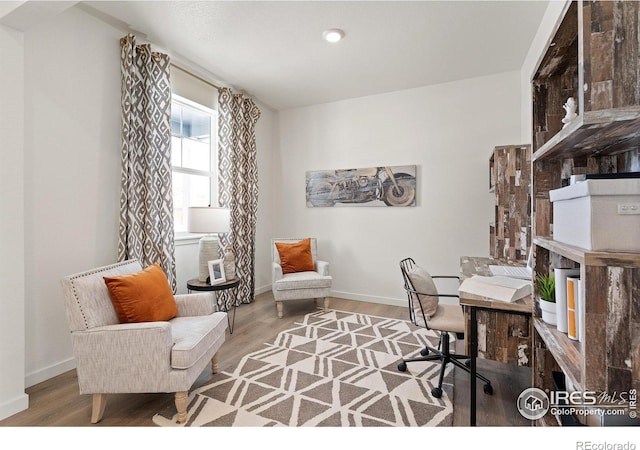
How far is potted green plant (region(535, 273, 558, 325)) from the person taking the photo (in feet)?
3.84

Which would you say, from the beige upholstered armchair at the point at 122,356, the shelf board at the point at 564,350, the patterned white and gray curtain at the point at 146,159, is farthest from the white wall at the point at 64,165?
the shelf board at the point at 564,350

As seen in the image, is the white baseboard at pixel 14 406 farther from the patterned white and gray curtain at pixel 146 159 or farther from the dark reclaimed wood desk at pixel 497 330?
the dark reclaimed wood desk at pixel 497 330

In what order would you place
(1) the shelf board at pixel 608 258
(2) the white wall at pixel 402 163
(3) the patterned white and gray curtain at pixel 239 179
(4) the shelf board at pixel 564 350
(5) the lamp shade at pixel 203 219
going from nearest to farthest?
(1) the shelf board at pixel 608 258 < (4) the shelf board at pixel 564 350 < (5) the lamp shade at pixel 203 219 < (2) the white wall at pixel 402 163 < (3) the patterned white and gray curtain at pixel 239 179

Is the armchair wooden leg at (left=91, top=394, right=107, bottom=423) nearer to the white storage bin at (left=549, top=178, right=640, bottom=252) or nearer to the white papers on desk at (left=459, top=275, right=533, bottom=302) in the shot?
the white papers on desk at (left=459, top=275, right=533, bottom=302)

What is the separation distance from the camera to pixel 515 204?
8.87 ft

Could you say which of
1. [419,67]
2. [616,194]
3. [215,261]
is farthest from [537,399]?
[419,67]

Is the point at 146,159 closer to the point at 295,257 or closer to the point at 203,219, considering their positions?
the point at 203,219

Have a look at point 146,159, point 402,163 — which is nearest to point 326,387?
point 146,159

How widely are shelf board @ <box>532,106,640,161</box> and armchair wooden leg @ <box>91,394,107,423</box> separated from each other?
249 centimetres

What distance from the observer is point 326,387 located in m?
2.09

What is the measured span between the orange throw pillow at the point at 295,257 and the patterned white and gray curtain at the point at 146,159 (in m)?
1.33

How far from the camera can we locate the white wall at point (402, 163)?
11.6 ft

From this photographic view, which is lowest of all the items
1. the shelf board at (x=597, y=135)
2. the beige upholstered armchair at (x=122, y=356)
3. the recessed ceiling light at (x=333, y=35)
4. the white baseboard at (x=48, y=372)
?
the white baseboard at (x=48, y=372)

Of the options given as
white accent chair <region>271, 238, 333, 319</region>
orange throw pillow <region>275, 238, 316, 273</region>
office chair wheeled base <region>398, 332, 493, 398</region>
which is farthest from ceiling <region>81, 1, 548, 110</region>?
office chair wheeled base <region>398, 332, 493, 398</region>
